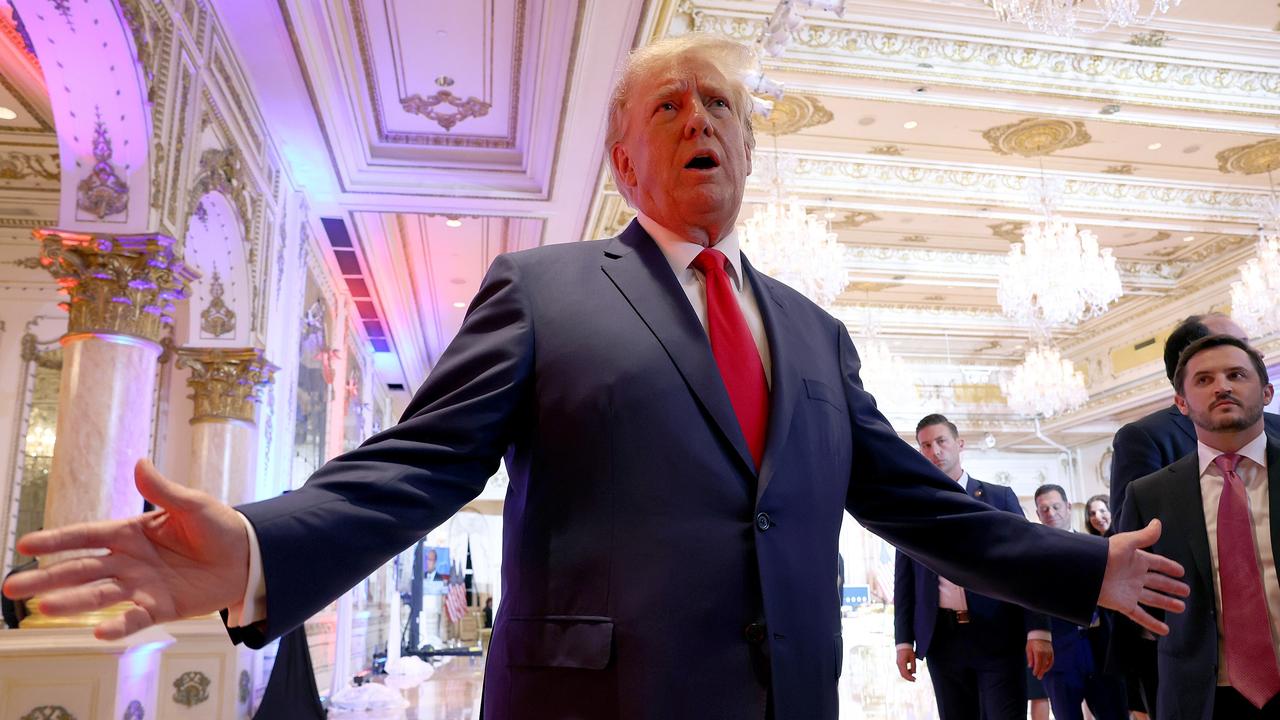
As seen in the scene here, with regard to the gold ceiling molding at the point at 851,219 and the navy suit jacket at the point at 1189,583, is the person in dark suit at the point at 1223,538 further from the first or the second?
the gold ceiling molding at the point at 851,219

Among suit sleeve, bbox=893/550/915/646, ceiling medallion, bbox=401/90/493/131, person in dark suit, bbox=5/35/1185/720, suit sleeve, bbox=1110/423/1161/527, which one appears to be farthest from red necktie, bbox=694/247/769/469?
ceiling medallion, bbox=401/90/493/131

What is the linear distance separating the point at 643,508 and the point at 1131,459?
3.06m

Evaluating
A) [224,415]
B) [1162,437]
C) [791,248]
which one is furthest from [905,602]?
[224,415]

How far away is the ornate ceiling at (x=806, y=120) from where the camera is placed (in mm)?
7203

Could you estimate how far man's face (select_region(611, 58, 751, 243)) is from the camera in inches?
65.9

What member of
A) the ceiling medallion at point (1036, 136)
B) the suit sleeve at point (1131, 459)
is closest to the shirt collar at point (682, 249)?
the suit sleeve at point (1131, 459)

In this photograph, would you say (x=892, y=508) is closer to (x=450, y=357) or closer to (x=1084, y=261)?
(x=450, y=357)

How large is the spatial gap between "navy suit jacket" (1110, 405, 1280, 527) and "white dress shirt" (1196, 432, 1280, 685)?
622 mm

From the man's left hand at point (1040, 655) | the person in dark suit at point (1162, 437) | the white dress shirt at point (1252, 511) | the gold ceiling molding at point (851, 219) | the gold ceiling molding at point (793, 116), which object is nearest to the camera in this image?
the white dress shirt at point (1252, 511)

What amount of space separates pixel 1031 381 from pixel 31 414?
1335 cm

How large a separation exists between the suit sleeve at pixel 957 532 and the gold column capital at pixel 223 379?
6842mm

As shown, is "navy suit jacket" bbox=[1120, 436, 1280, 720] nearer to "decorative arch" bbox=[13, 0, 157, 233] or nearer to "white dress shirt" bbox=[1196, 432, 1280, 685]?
"white dress shirt" bbox=[1196, 432, 1280, 685]

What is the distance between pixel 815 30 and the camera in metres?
8.27

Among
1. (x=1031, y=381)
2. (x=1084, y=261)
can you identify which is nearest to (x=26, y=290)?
(x=1084, y=261)
